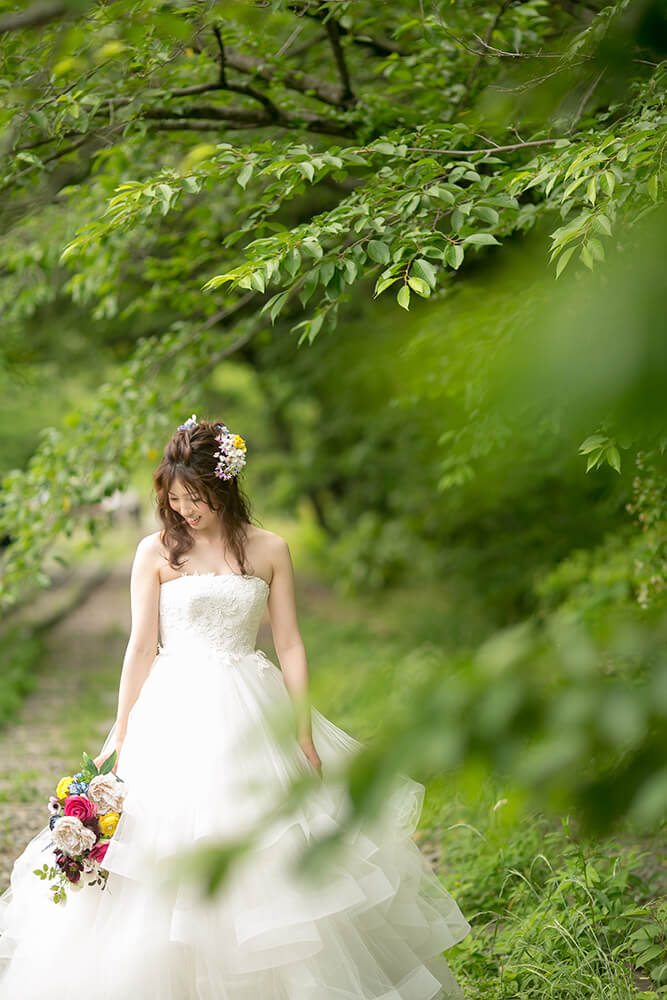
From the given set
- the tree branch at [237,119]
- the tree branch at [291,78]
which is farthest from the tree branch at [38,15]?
the tree branch at [291,78]

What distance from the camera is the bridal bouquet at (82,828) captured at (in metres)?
3.19

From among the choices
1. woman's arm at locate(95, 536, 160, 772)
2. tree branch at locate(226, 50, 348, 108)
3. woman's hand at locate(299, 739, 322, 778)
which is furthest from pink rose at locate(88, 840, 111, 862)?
tree branch at locate(226, 50, 348, 108)

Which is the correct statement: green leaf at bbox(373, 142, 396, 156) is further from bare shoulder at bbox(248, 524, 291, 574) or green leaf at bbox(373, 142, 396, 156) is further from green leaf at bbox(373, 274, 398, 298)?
bare shoulder at bbox(248, 524, 291, 574)

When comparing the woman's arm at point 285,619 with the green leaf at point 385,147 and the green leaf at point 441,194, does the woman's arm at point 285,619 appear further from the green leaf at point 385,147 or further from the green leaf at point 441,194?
the green leaf at point 385,147

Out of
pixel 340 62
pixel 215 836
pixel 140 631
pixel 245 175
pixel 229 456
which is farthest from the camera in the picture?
pixel 340 62

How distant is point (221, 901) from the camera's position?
274 cm

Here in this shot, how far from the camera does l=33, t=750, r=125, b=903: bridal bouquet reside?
319 cm

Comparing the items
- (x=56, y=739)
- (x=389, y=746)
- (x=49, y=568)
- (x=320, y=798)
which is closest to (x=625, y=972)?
(x=320, y=798)

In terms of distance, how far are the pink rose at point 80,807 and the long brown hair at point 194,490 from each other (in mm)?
968

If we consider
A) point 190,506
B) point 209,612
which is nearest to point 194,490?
point 190,506

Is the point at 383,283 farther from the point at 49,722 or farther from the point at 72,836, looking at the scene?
the point at 49,722

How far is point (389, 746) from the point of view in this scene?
888 mm

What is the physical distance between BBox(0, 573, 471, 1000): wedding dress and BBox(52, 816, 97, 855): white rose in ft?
0.30

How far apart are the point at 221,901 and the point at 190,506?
5.22 feet
